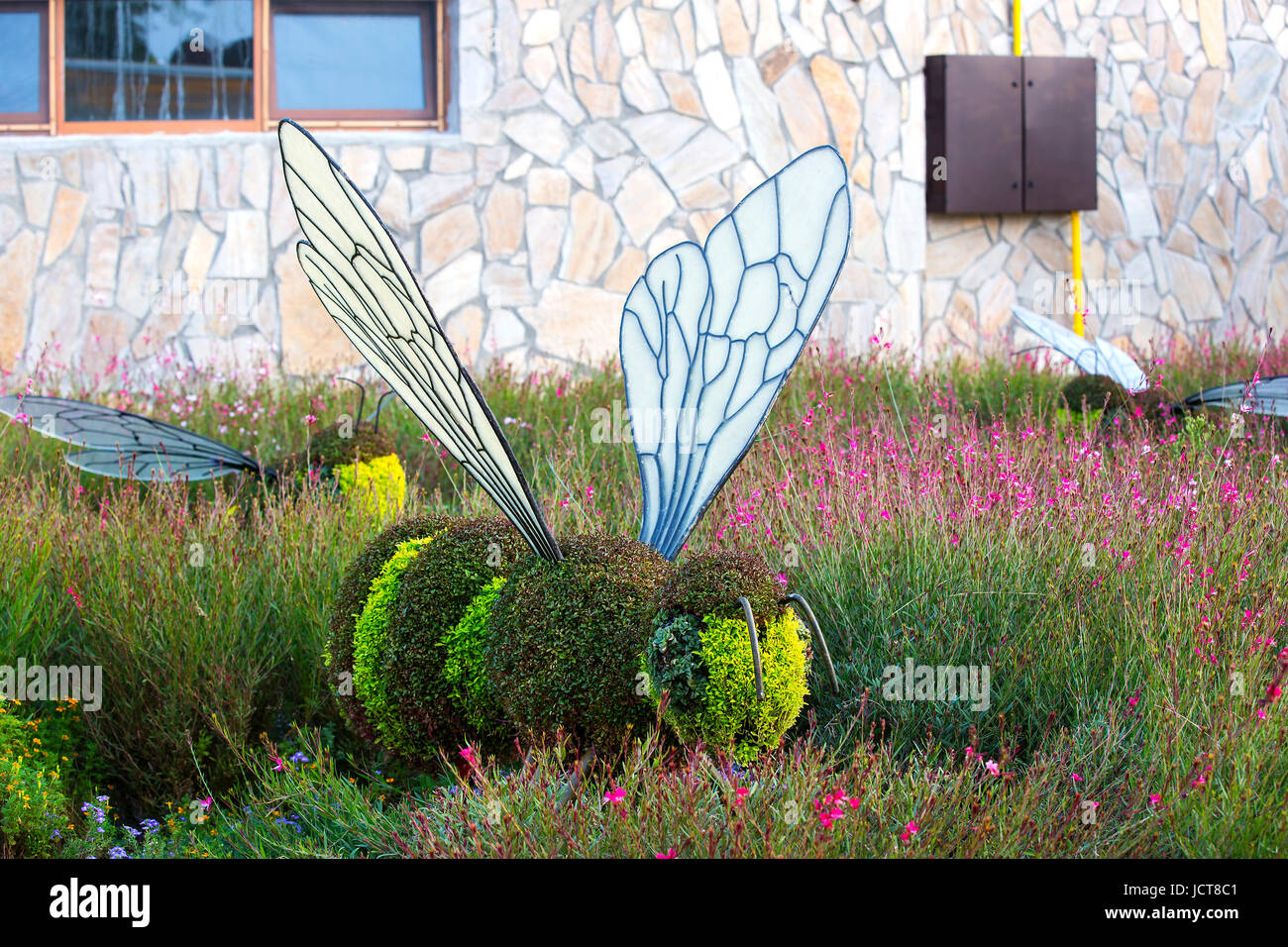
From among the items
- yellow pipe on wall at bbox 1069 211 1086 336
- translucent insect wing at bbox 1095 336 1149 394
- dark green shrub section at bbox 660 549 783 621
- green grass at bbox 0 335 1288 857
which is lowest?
green grass at bbox 0 335 1288 857

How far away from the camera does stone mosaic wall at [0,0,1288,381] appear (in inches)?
289

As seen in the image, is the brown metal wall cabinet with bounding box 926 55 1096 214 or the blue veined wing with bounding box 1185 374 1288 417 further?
the brown metal wall cabinet with bounding box 926 55 1096 214

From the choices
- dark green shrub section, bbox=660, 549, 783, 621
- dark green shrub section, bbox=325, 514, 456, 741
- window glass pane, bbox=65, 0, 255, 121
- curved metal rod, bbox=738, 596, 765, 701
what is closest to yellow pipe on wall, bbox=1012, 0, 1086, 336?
window glass pane, bbox=65, 0, 255, 121

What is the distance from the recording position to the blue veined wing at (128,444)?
3.78m

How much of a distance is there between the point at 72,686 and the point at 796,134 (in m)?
6.24

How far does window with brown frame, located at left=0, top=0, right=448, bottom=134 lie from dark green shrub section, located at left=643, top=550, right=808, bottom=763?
257 inches

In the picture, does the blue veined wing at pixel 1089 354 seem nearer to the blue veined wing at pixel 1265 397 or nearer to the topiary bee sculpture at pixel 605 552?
the blue veined wing at pixel 1265 397

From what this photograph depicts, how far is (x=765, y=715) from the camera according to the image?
196 cm

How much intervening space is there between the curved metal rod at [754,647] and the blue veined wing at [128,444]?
251cm

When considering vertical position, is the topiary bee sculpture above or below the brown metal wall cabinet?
below

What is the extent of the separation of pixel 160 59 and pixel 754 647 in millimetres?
7304

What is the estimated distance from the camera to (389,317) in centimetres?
207

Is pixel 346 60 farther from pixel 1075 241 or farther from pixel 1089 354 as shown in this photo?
pixel 1075 241

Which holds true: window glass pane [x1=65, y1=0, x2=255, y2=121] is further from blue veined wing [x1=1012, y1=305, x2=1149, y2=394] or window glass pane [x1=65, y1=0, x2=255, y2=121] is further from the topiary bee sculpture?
the topiary bee sculpture
